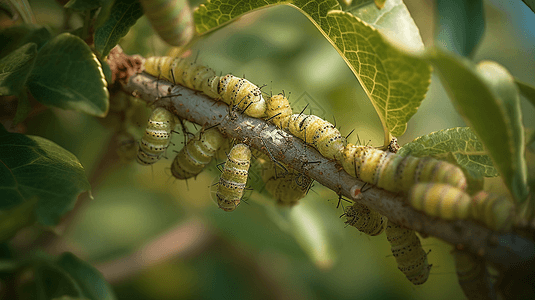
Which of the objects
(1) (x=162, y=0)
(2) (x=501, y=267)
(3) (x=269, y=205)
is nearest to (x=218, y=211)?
(3) (x=269, y=205)

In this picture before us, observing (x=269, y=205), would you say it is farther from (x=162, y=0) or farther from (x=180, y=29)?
(x=162, y=0)

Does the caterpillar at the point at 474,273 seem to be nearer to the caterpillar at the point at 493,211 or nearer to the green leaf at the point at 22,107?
the caterpillar at the point at 493,211

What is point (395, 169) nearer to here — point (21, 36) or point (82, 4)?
point (82, 4)

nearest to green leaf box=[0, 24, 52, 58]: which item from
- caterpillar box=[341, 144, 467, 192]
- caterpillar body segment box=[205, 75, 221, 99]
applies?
caterpillar body segment box=[205, 75, 221, 99]

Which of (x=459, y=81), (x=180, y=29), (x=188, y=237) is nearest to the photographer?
(x=459, y=81)

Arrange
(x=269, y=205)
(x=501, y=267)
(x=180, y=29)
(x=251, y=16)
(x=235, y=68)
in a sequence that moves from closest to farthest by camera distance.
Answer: (x=501, y=267) < (x=180, y=29) < (x=269, y=205) < (x=235, y=68) < (x=251, y=16)

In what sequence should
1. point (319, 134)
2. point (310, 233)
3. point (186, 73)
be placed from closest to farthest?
point (319, 134), point (186, 73), point (310, 233)

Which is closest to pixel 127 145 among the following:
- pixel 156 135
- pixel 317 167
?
pixel 156 135
